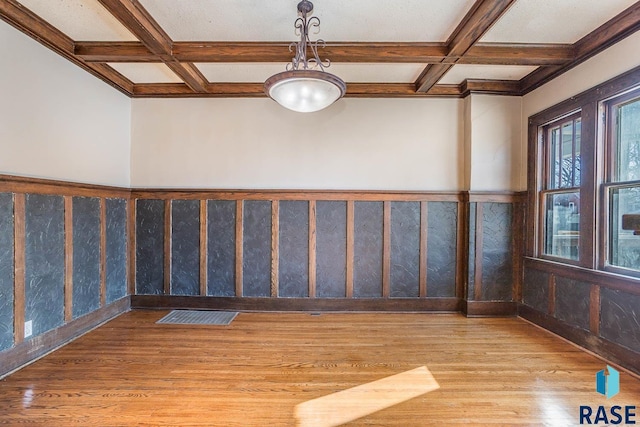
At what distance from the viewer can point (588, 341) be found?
108 inches

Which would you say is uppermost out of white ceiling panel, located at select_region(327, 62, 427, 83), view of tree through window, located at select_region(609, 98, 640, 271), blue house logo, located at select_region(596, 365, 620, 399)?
white ceiling panel, located at select_region(327, 62, 427, 83)

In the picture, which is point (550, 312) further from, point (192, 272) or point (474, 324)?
point (192, 272)

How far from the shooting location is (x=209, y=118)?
3828 mm

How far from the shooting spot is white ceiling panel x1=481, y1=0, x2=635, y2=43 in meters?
2.27

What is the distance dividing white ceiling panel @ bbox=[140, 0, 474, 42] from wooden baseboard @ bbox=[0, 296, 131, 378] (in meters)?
2.70

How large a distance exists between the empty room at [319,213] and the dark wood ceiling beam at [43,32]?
0.05 feet

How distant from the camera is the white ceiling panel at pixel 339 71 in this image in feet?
10.5

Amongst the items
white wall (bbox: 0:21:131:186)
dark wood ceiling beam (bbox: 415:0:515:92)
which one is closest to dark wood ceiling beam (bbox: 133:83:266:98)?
white wall (bbox: 0:21:131:186)

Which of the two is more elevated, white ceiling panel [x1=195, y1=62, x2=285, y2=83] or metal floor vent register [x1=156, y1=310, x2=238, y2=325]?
white ceiling panel [x1=195, y1=62, x2=285, y2=83]

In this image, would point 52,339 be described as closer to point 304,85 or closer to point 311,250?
point 311,250

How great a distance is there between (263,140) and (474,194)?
8.19ft

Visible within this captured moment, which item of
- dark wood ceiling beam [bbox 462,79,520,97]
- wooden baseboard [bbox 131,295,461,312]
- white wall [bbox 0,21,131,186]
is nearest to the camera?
white wall [bbox 0,21,131,186]

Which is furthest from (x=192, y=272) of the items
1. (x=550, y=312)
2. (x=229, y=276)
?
(x=550, y=312)

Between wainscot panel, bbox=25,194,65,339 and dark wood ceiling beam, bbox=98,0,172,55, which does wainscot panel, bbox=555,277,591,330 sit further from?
wainscot panel, bbox=25,194,65,339
